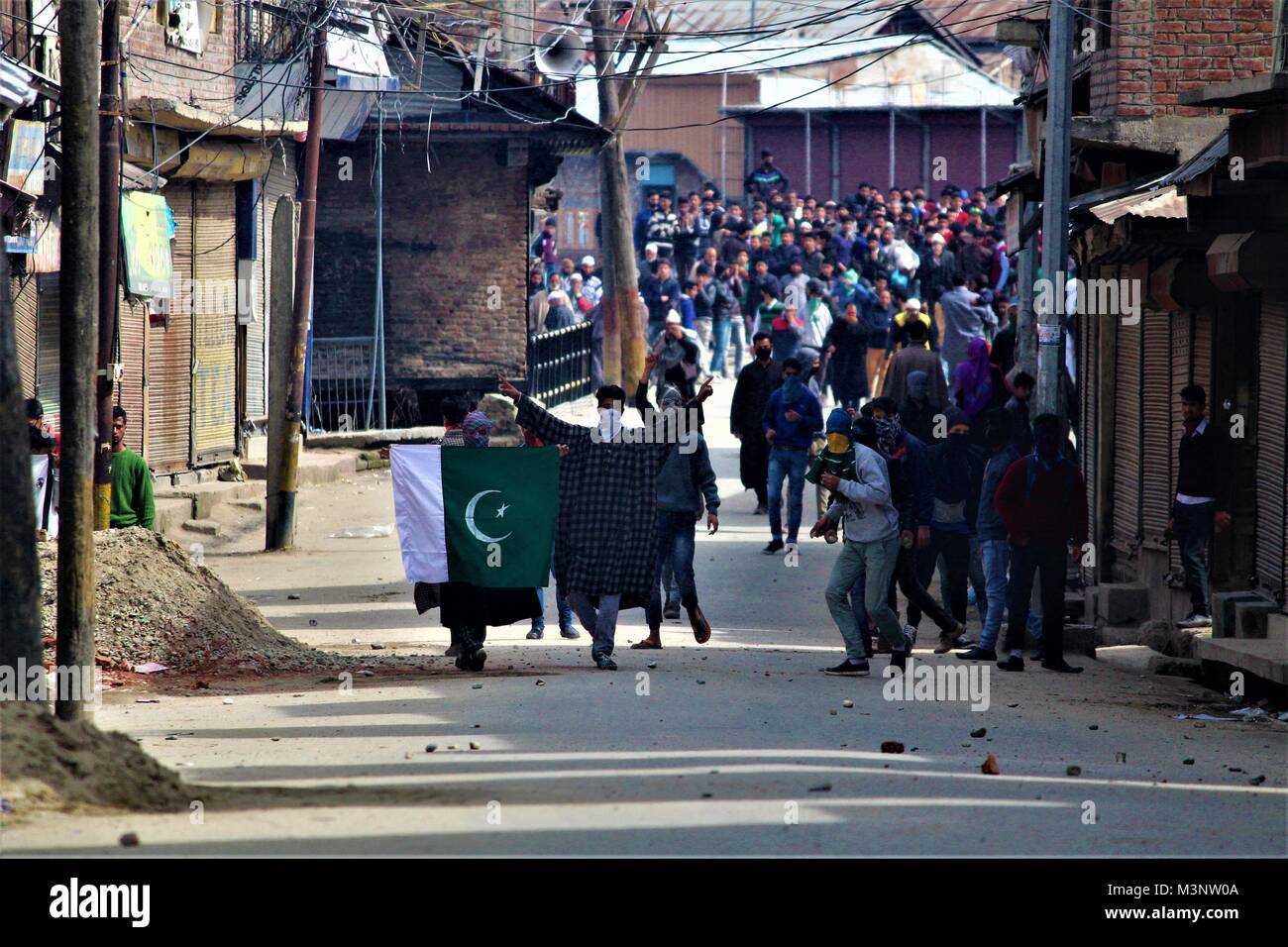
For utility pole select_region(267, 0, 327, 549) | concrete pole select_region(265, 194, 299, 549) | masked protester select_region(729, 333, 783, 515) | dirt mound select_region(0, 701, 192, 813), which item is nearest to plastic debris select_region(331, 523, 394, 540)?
utility pole select_region(267, 0, 327, 549)

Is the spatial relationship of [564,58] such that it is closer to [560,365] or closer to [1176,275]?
[560,365]

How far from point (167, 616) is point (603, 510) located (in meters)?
2.95

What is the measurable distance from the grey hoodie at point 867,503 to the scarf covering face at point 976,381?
17.2ft

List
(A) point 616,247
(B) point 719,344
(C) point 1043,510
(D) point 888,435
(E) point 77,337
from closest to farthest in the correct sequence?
(E) point 77,337 < (C) point 1043,510 < (D) point 888,435 < (A) point 616,247 < (B) point 719,344

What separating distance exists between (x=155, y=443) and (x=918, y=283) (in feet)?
53.3

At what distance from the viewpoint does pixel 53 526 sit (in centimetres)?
1432

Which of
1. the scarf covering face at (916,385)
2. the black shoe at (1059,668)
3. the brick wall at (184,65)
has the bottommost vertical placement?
the black shoe at (1059,668)

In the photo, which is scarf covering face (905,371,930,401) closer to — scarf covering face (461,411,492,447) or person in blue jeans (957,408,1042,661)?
person in blue jeans (957,408,1042,661)

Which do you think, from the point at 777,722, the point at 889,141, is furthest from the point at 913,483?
the point at 889,141

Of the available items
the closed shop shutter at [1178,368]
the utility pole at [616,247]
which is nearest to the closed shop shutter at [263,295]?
the utility pole at [616,247]

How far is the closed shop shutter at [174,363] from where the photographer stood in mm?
19844

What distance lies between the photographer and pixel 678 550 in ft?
43.2

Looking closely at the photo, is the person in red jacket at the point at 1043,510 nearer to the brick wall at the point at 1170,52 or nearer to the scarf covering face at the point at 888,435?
the scarf covering face at the point at 888,435

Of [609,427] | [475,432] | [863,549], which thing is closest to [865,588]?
[863,549]
